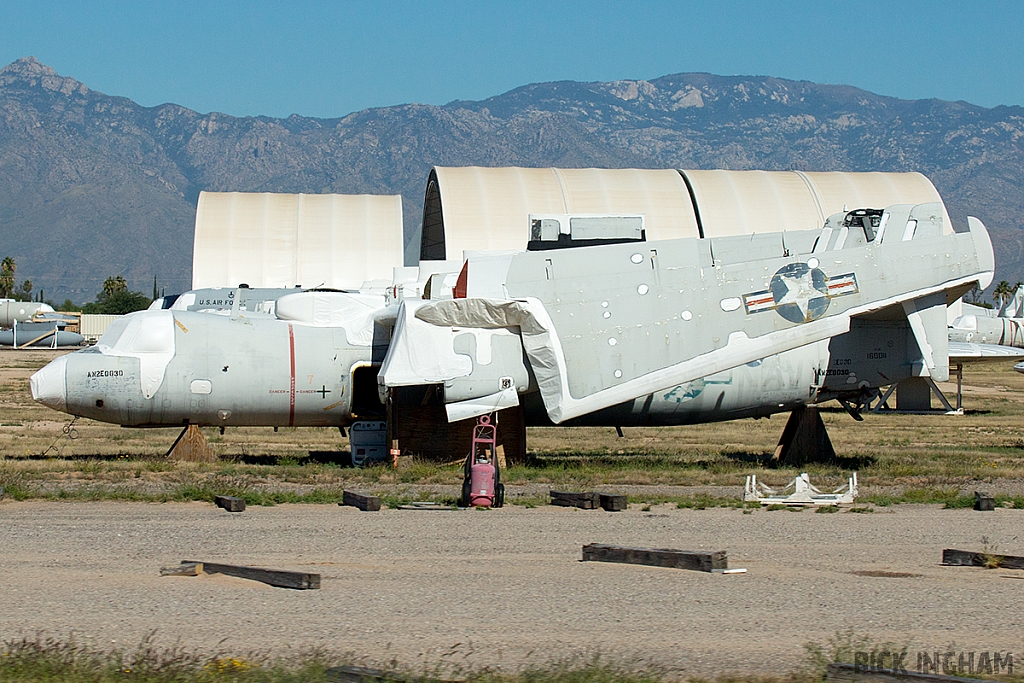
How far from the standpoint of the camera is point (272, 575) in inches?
385

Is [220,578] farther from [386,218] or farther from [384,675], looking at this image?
[386,218]

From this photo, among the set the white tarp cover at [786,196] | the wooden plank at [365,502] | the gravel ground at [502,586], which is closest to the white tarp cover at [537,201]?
the white tarp cover at [786,196]

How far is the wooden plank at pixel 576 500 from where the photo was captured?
1516cm

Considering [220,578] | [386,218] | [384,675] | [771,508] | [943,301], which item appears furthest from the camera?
[386,218]

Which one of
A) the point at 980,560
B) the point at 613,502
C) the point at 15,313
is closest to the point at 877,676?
the point at 980,560

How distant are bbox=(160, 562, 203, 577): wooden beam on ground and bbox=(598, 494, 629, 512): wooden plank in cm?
612

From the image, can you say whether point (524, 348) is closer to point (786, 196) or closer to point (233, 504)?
point (233, 504)

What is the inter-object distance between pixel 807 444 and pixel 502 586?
1292 cm

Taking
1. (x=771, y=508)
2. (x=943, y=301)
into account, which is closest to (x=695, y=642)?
(x=771, y=508)

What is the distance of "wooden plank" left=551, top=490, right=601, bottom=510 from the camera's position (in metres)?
15.2

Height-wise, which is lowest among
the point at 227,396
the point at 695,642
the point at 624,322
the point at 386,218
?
the point at 695,642

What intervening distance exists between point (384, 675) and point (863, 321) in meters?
16.2

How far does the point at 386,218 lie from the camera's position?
5284cm

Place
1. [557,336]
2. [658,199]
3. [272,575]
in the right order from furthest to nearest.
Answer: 1. [658,199]
2. [557,336]
3. [272,575]
